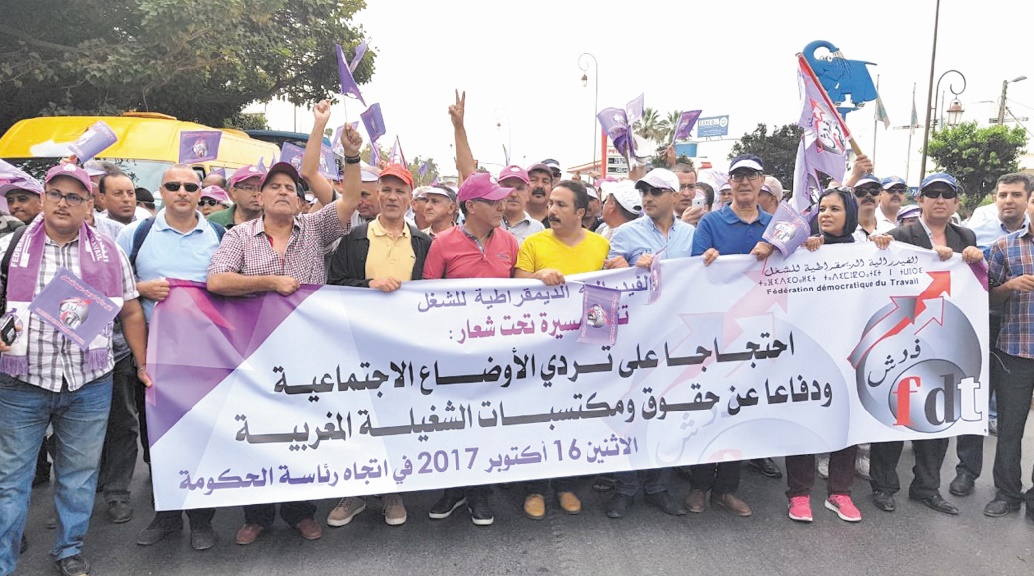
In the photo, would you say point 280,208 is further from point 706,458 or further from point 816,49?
point 816,49

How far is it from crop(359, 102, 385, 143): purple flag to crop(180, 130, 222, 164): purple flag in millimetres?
3500

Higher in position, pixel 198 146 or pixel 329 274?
pixel 198 146

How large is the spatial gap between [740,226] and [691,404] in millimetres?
1156

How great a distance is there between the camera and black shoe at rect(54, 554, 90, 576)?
11.5 feet

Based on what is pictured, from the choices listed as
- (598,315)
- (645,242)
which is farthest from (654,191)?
(598,315)

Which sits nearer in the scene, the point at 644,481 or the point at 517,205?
the point at 644,481

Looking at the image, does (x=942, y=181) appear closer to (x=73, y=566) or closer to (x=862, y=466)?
(x=862, y=466)

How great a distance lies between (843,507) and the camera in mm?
4312

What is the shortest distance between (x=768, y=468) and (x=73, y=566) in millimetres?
4161

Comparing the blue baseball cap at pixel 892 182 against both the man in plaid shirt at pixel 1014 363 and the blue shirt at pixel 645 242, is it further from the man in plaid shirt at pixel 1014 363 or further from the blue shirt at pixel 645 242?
the blue shirt at pixel 645 242

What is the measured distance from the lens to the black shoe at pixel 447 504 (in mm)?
4203

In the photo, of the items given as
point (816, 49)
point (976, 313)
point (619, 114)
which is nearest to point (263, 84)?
point (619, 114)

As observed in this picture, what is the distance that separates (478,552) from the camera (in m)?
3.81

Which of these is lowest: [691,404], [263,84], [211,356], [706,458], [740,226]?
[706,458]
